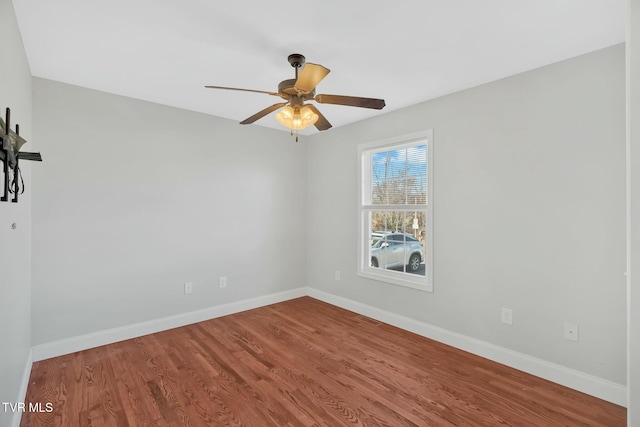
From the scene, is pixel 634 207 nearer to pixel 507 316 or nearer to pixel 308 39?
pixel 507 316

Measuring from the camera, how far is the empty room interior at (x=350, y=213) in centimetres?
190

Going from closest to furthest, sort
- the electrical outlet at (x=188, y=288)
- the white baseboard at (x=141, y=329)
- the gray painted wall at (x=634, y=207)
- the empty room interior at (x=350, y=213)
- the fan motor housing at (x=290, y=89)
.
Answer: the gray painted wall at (x=634, y=207) → the empty room interior at (x=350, y=213) → the fan motor housing at (x=290, y=89) → the white baseboard at (x=141, y=329) → the electrical outlet at (x=188, y=288)

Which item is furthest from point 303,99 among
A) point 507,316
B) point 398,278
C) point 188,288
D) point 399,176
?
point 188,288

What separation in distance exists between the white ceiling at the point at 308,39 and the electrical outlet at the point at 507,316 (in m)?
1.99

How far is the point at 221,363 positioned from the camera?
2652 mm

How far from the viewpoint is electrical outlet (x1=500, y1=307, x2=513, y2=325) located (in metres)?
A: 2.62

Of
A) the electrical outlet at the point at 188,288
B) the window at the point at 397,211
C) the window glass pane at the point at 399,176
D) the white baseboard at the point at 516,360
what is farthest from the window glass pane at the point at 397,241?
the electrical outlet at the point at 188,288

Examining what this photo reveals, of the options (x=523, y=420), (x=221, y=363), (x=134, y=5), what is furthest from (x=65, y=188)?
(x=523, y=420)

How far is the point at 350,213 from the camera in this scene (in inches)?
161

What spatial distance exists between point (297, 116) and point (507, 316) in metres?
2.40

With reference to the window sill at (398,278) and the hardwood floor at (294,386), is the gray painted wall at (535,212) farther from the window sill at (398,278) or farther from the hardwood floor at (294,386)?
the hardwood floor at (294,386)

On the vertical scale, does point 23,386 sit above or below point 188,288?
below

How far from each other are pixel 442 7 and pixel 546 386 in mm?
2707

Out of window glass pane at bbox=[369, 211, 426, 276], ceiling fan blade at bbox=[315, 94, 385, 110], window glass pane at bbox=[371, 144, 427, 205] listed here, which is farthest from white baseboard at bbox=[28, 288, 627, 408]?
ceiling fan blade at bbox=[315, 94, 385, 110]
